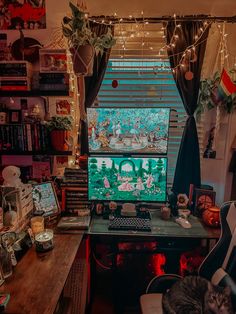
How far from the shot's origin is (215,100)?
7.33 feet

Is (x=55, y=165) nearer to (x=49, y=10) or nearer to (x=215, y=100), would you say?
(x=49, y=10)

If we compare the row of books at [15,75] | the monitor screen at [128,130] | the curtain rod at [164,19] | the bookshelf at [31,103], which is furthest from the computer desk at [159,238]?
the curtain rod at [164,19]

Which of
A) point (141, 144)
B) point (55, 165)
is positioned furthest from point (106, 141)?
point (55, 165)

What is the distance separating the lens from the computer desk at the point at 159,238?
1.83m

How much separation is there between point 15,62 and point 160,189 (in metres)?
1.60

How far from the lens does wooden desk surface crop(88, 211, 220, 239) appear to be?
5.97 ft

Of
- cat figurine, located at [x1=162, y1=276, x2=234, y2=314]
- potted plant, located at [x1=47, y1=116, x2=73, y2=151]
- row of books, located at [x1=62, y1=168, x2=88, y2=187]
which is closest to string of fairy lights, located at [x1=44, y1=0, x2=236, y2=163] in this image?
potted plant, located at [x1=47, y1=116, x2=73, y2=151]

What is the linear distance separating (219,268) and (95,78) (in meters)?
1.82

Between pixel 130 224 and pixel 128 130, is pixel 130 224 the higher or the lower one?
the lower one

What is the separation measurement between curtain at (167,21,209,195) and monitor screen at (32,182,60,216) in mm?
1170

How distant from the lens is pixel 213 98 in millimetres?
2238

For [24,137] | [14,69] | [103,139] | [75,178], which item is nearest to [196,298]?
[75,178]

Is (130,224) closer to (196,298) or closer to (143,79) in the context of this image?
(196,298)

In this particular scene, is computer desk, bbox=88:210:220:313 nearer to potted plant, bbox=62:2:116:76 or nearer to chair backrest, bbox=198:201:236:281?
chair backrest, bbox=198:201:236:281
